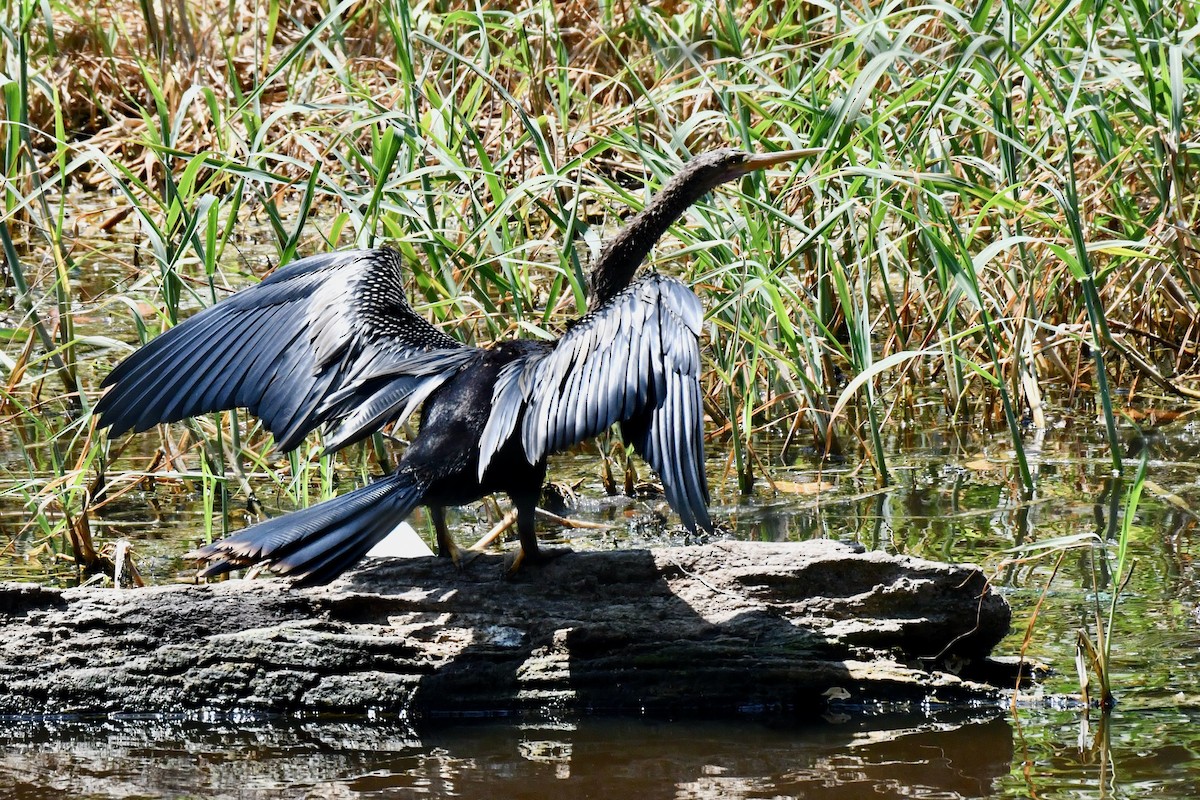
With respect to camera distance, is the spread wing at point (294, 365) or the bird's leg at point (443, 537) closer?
the bird's leg at point (443, 537)

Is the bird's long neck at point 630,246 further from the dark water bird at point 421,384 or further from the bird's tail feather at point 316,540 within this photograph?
the bird's tail feather at point 316,540

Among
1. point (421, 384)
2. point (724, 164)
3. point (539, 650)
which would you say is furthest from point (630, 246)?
point (539, 650)

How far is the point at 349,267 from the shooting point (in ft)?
13.9

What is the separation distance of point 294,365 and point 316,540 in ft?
2.85

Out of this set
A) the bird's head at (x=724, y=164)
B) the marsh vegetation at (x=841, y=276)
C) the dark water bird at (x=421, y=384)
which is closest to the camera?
the dark water bird at (x=421, y=384)

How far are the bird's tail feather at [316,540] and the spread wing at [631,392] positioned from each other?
0.88ft

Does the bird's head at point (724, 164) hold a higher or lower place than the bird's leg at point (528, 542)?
higher

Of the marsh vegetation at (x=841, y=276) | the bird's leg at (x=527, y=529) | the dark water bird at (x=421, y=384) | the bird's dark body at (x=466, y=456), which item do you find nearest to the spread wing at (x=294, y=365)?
the dark water bird at (x=421, y=384)

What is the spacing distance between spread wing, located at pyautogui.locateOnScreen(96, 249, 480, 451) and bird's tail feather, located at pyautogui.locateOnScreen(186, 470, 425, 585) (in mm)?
406

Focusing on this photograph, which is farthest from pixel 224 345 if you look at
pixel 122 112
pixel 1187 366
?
pixel 122 112

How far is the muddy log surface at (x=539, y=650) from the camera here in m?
3.32

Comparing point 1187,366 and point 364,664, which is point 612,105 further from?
point 364,664

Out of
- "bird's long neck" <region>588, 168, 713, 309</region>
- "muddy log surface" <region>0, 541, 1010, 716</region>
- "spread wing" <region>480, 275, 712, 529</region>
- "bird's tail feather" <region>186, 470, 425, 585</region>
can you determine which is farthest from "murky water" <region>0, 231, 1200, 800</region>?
"bird's long neck" <region>588, 168, 713, 309</region>

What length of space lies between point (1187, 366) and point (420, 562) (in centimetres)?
315
